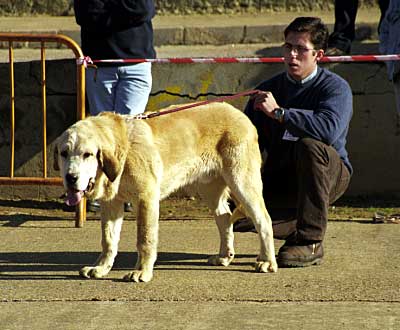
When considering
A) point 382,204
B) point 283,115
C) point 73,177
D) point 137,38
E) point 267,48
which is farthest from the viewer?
point 267,48

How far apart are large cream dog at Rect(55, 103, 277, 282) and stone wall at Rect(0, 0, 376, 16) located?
18.5 ft

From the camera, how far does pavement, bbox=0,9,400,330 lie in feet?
17.3

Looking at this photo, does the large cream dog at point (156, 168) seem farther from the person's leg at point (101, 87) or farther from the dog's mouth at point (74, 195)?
the person's leg at point (101, 87)

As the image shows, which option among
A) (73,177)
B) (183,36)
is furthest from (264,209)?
(183,36)

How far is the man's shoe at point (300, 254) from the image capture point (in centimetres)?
634

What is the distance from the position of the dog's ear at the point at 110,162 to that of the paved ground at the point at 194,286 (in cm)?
63

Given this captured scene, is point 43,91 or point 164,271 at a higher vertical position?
point 43,91

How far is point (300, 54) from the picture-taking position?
6.45 metres

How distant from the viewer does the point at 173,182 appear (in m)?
6.25

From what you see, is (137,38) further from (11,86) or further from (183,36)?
(183,36)

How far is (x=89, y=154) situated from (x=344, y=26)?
14.1 feet

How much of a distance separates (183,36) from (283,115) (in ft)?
16.4

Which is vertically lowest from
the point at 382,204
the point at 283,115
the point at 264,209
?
the point at 382,204

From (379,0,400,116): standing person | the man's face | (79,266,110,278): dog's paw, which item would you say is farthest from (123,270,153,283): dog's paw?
(379,0,400,116): standing person
